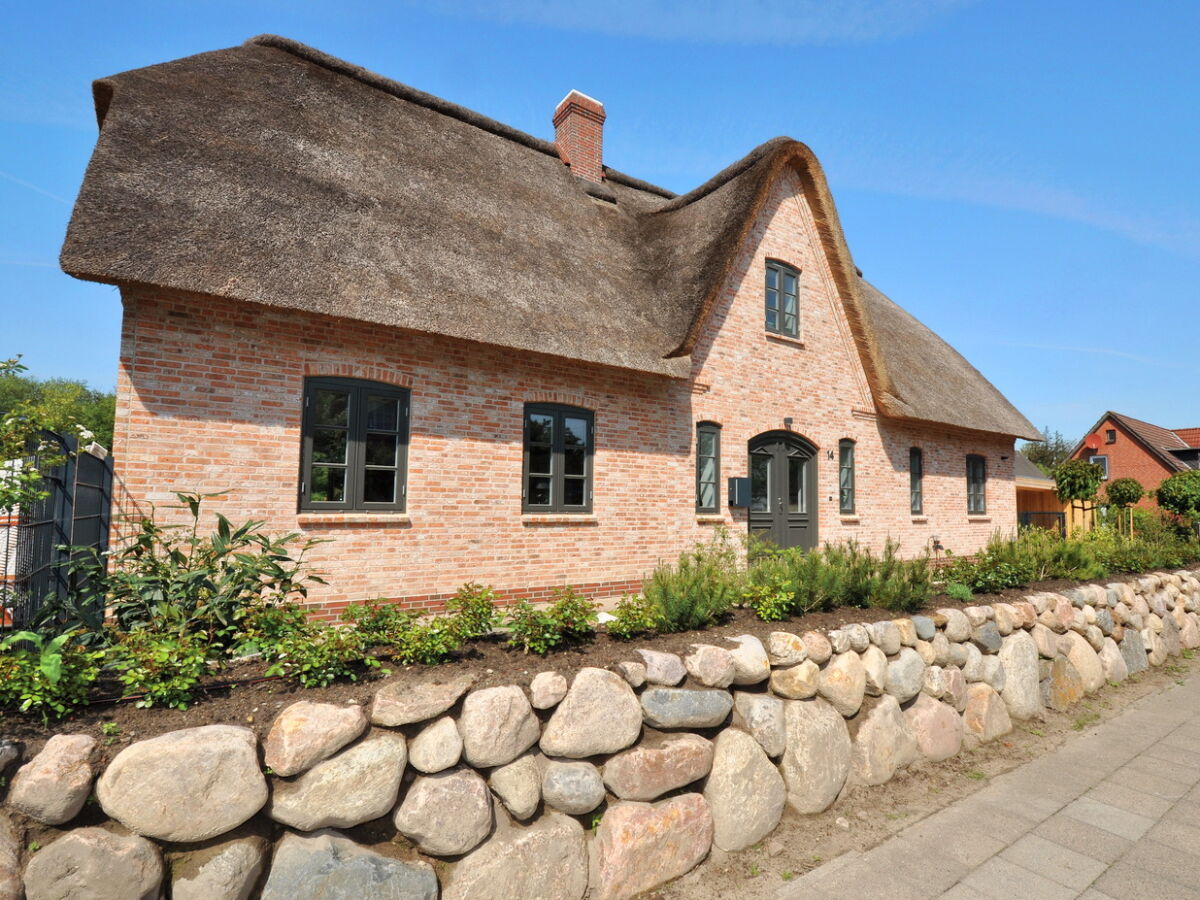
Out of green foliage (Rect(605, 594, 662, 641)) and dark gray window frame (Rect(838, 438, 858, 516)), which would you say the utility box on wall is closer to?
dark gray window frame (Rect(838, 438, 858, 516))

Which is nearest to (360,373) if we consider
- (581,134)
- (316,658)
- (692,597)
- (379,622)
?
(379,622)

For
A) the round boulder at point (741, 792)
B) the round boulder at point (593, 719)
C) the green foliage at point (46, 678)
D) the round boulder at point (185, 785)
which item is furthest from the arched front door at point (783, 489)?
the green foliage at point (46, 678)

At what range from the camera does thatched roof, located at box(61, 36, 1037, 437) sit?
248 inches

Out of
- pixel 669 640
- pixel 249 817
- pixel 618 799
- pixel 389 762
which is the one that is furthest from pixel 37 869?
pixel 669 640

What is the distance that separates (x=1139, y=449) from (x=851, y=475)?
98.4 ft

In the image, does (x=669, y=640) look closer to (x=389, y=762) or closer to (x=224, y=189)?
(x=389, y=762)

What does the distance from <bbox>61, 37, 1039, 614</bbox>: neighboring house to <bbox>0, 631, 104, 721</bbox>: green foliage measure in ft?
11.9

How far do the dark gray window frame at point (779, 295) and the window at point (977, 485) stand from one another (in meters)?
6.95

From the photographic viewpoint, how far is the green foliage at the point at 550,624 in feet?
13.6

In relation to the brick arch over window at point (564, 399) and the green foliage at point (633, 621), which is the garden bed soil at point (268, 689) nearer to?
the green foliage at point (633, 621)

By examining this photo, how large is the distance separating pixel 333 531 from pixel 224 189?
3757mm

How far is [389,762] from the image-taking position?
308 cm

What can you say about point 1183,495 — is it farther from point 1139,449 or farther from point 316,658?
point 316,658

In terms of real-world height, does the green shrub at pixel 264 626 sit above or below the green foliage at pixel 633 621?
above
